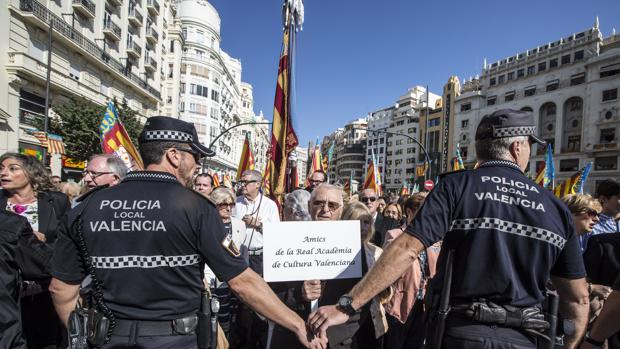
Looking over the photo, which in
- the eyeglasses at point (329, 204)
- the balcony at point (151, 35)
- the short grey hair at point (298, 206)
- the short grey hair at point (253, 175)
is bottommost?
the short grey hair at point (298, 206)

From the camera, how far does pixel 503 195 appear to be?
6.22ft

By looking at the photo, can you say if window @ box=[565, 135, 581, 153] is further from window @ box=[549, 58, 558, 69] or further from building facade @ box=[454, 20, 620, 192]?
window @ box=[549, 58, 558, 69]

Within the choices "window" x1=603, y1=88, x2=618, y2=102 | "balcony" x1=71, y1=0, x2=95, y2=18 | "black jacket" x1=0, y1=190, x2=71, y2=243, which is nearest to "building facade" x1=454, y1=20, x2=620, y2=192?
"window" x1=603, y1=88, x2=618, y2=102

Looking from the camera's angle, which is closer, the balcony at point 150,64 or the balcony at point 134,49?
the balcony at point 134,49

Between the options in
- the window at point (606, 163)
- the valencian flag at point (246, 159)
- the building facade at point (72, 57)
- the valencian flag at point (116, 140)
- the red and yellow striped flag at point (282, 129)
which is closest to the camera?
the red and yellow striped flag at point (282, 129)

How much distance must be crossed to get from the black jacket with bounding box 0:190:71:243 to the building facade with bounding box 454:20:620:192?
55224mm

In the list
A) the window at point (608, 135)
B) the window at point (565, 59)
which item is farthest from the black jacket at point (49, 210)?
the window at point (565, 59)

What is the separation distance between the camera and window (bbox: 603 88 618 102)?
140ft

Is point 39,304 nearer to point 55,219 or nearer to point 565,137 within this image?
point 55,219

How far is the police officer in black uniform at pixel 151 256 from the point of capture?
176 centimetres

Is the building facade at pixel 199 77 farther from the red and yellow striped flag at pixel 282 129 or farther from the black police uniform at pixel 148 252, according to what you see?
the black police uniform at pixel 148 252

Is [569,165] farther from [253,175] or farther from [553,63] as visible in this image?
[253,175]

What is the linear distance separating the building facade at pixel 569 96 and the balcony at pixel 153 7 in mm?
52959

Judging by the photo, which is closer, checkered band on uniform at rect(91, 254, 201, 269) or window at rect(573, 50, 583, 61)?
checkered band on uniform at rect(91, 254, 201, 269)
